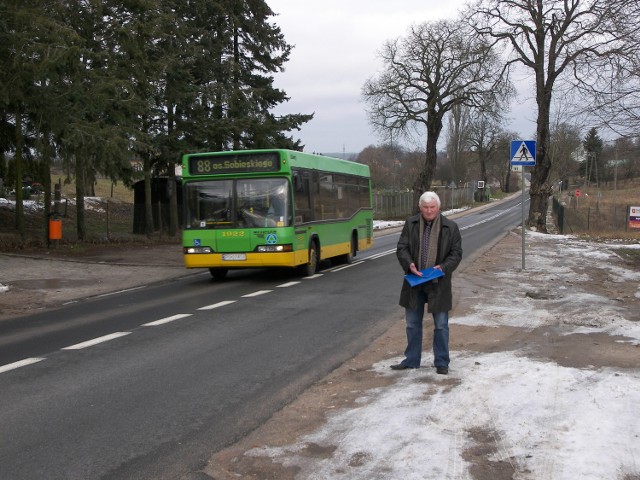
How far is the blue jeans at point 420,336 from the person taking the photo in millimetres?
6621

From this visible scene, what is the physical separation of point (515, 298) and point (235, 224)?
6.31 meters

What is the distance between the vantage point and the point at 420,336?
6789 millimetres

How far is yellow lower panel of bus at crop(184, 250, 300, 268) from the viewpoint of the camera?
14867 mm

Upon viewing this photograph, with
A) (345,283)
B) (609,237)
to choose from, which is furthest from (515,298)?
(609,237)

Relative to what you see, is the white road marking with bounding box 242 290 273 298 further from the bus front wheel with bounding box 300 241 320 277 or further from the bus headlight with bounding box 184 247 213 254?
the bus front wheel with bounding box 300 241 320 277

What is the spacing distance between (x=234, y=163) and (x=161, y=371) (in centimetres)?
855

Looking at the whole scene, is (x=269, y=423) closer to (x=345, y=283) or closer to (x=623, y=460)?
(x=623, y=460)

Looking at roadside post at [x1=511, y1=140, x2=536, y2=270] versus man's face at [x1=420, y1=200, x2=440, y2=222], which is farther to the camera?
roadside post at [x1=511, y1=140, x2=536, y2=270]

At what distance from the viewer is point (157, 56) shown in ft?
86.1

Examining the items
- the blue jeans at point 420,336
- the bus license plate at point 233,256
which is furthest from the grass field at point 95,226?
the blue jeans at point 420,336

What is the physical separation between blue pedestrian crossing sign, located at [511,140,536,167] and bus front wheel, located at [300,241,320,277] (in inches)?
204

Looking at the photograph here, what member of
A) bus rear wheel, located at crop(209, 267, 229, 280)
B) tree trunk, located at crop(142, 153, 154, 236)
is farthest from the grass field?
bus rear wheel, located at crop(209, 267, 229, 280)

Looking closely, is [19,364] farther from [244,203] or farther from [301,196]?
[301,196]

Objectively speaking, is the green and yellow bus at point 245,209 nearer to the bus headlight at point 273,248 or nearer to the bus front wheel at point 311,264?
the bus headlight at point 273,248
